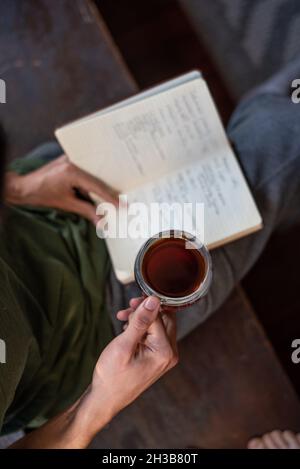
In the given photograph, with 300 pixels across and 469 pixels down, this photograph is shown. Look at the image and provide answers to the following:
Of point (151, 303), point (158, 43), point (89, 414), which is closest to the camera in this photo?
point (151, 303)

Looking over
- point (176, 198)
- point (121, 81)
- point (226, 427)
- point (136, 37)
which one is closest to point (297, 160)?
point (176, 198)

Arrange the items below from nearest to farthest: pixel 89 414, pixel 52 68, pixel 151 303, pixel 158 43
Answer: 1. pixel 151 303
2. pixel 89 414
3. pixel 52 68
4. pixel 158 43

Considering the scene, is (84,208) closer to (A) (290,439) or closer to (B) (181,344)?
(B) (181,344)

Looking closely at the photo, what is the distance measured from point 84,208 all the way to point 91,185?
0.15 ft

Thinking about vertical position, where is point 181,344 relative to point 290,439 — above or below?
above

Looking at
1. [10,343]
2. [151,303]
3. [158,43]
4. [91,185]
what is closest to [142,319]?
[151,303]

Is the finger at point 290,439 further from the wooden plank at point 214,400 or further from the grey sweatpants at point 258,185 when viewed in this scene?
the grey sweatpants at point 258,185

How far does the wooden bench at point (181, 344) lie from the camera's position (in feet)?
2.84

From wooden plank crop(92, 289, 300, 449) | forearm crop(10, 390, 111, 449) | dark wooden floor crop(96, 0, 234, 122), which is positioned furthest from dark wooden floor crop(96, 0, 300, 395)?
forearm crop(10, 390, 111, 449)

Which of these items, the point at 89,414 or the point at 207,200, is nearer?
the point at 89,414

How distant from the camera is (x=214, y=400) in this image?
87cm

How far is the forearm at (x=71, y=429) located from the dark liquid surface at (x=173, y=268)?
188 millimetres

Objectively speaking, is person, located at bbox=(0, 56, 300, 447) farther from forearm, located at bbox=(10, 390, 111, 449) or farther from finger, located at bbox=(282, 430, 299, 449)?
finger, located at bbox=(282, 430, 299, 449)

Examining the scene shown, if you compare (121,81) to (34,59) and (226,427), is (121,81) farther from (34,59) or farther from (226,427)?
(226,427)
